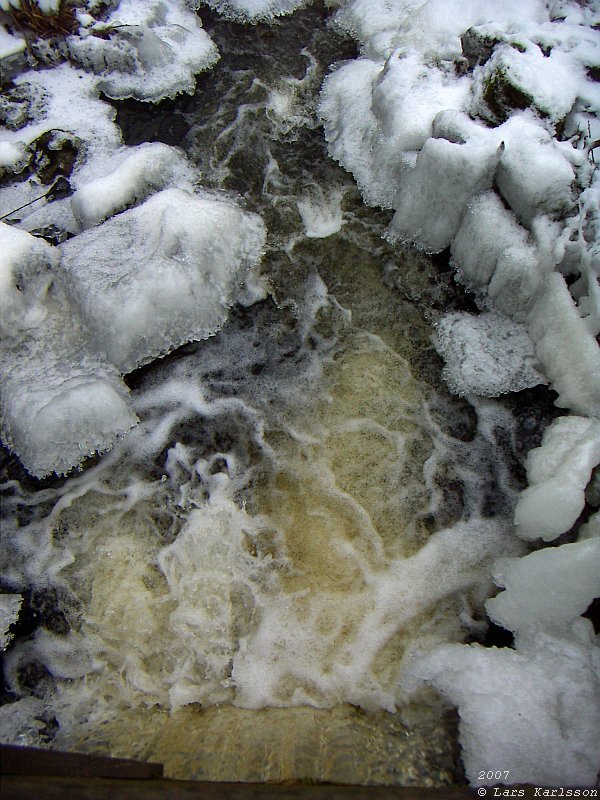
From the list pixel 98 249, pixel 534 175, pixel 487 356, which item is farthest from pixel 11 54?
pixel 487 356

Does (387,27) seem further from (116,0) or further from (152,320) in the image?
(152,320)

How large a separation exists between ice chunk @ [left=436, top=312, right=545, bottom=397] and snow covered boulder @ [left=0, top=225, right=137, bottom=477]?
7.17 feet

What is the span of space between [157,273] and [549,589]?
Answer: 3022 millimetres

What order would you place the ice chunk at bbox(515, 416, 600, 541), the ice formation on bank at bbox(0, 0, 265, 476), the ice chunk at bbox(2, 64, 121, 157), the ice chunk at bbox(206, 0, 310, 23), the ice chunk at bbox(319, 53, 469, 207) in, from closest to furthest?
the ice chunk at bbox(515, 416, 600, 541) < the ice formation on bank at bbox(0, 0, 265, 476) < the ice chunk at bbox(319, 53, 469, 207) < the ice chunk at bbox(2, 64, 121, 157) < the ice chunk at bbox(206, 0, 310, 23)

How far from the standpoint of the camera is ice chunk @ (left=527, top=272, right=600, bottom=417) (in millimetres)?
3373

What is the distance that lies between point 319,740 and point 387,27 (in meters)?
5.79

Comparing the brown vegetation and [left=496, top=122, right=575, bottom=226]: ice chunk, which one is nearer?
[left=496, top=122, right=575, bottom=226]: ice chunk

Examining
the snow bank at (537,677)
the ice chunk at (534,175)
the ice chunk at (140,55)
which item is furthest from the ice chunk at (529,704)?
the ice chunk at (140,55)

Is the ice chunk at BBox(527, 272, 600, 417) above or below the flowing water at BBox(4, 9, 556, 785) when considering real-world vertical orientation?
above

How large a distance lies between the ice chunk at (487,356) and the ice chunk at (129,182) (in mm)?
2542

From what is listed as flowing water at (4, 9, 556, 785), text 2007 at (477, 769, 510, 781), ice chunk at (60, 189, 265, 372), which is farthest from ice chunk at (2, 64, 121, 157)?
text 2007 at (477, 769, 510, 781)

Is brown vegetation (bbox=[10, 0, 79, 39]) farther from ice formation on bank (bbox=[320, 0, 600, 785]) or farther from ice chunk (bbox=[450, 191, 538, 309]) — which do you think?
ice chunk (bbox=[450, 191, 538, 309])

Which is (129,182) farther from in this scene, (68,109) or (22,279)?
(68,109)

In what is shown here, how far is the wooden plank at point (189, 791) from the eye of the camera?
6.41ft
